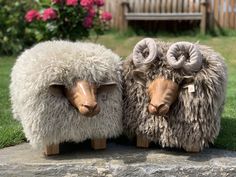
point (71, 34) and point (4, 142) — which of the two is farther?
point (71, 34)

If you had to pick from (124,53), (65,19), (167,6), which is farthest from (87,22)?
(167,6)

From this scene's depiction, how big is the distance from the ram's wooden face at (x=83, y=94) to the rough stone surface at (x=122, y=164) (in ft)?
1.21

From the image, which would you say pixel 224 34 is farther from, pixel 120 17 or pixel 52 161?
pixel 52 161

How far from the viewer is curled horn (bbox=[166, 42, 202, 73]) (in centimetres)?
336

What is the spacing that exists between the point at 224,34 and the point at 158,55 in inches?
256

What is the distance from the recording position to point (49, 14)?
695 cm

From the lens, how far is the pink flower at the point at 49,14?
274 inches

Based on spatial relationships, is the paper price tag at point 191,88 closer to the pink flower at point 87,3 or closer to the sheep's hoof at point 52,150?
the sheep's hoof at point 52,150

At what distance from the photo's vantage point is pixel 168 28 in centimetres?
1011

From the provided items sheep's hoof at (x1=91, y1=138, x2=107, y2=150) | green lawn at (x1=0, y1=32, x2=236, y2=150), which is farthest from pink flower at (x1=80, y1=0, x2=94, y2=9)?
sheep's hoof at (x1=91, y1=138, x2=107, y2=150)

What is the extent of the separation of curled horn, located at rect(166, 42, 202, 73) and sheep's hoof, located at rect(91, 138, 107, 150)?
2.32ft

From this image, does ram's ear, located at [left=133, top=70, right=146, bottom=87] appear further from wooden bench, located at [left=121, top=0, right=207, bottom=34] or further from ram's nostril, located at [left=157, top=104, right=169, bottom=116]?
wooden bench, located at [left=121, top=0, right=207, bottom=34]

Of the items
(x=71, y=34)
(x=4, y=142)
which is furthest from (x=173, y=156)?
(x=71, y=34)

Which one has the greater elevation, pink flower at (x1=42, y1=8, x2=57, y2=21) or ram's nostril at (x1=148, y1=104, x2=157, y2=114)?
pink flower at (x1=42, y1=8, x2=57, y2=21)
